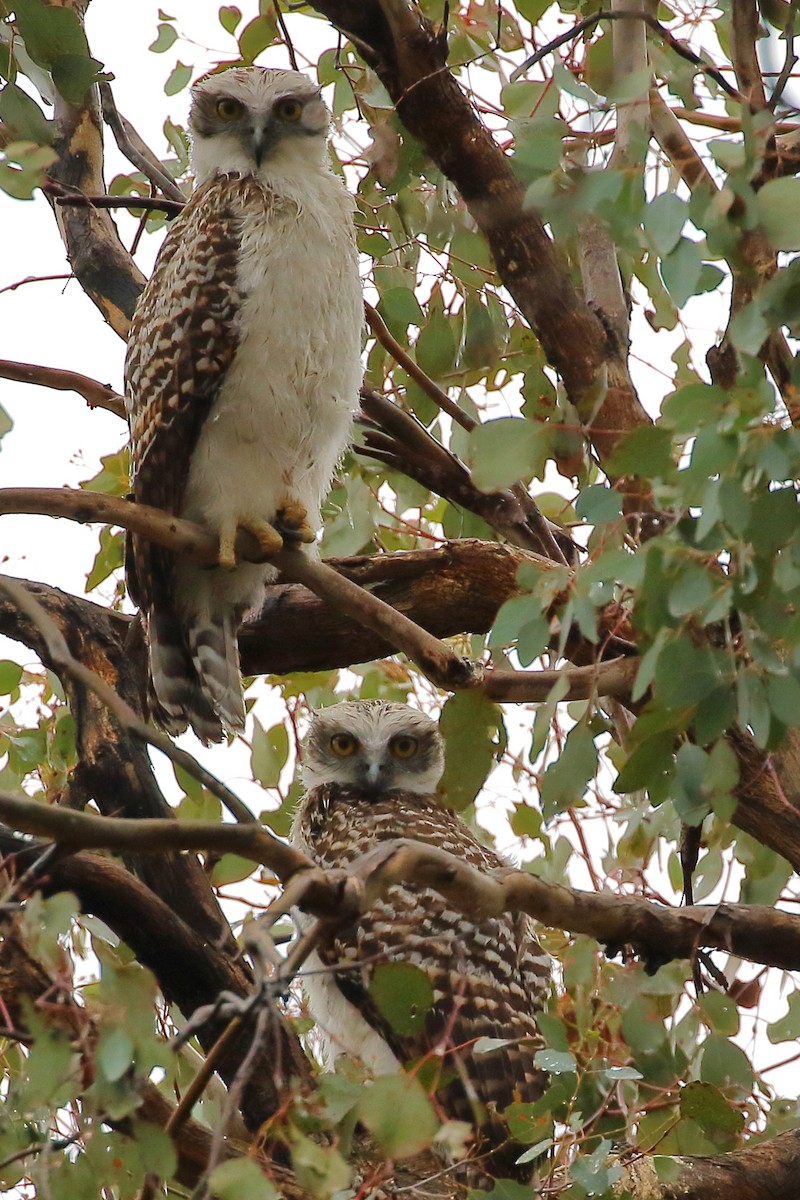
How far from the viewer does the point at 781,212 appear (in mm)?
1693

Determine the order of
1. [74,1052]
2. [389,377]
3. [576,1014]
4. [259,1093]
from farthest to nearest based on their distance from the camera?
Result: [389,377], [259,1093], [576,1014], [74,1052]

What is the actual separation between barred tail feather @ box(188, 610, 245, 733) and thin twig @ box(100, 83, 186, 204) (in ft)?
4.44

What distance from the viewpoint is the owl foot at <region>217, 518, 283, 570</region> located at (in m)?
3.38

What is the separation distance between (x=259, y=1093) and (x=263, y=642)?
1.26 m

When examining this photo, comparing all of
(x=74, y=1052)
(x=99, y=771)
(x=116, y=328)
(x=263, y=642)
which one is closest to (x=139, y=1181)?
(x=74, y=1052)

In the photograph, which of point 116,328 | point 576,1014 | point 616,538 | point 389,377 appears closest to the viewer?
point 616,538

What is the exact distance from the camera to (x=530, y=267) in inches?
125

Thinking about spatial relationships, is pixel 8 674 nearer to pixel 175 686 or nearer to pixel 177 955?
pixel 175 686

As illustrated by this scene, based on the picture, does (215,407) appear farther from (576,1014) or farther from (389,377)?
(576,1014)

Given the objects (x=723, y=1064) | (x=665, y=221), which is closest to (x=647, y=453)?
(x=665, y=221)

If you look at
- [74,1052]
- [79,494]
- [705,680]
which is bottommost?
[74,1052]

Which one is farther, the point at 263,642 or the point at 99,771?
the point at 263,642

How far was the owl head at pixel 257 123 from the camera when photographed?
12.3ft

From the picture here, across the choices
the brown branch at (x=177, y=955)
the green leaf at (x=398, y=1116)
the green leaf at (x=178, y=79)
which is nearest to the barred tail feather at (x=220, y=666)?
the brown branch at (x=177, y=955)
